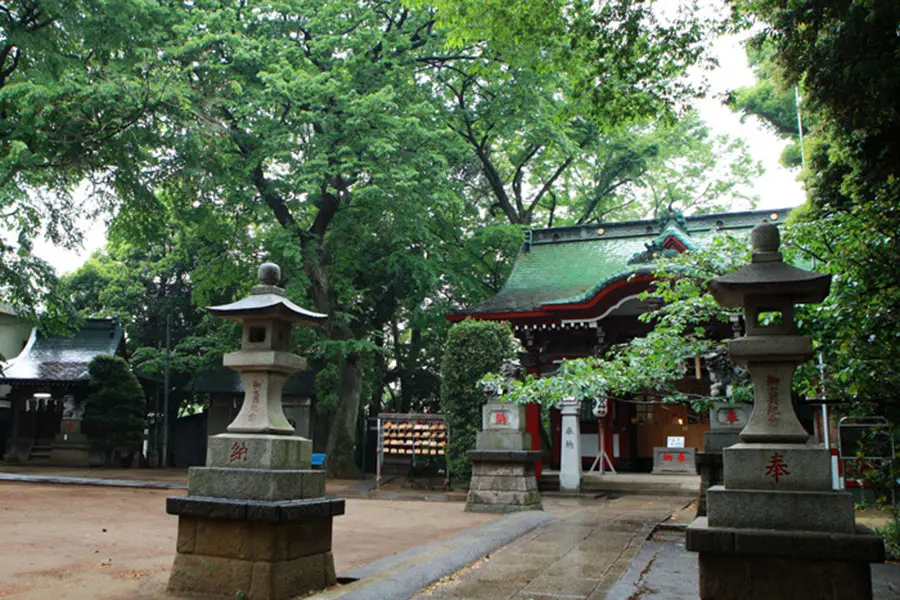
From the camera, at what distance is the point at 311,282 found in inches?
774

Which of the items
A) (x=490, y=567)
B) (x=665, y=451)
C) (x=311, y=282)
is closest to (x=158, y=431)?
(x=311, y=282)

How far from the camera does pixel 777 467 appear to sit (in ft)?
16.4

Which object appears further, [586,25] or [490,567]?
[586,25]

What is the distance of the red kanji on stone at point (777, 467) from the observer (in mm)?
4988

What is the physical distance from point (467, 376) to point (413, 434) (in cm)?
205

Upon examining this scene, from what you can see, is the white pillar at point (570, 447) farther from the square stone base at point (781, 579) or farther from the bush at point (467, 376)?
the square stone base at point (781, 579)

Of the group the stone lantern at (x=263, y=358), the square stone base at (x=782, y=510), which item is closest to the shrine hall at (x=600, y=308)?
the stone lantern at (x=263, y=358)

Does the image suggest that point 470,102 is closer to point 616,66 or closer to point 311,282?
point 311,282

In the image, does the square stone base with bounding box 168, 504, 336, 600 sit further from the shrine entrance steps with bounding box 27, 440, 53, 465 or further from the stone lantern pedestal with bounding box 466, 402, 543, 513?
the shrine entrance steps with bounding box 27, 440, 53, 465

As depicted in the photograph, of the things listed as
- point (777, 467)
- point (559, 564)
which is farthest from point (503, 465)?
point (777, 467)

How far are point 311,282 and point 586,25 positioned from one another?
1266 centimetres

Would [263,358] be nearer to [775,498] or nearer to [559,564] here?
[559,564]

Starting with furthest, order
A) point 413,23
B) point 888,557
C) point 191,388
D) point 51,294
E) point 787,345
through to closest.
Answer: point 191,388
point 413,23
point 51,294
point 888,557
point 787,345

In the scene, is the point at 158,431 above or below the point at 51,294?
Answer: below
